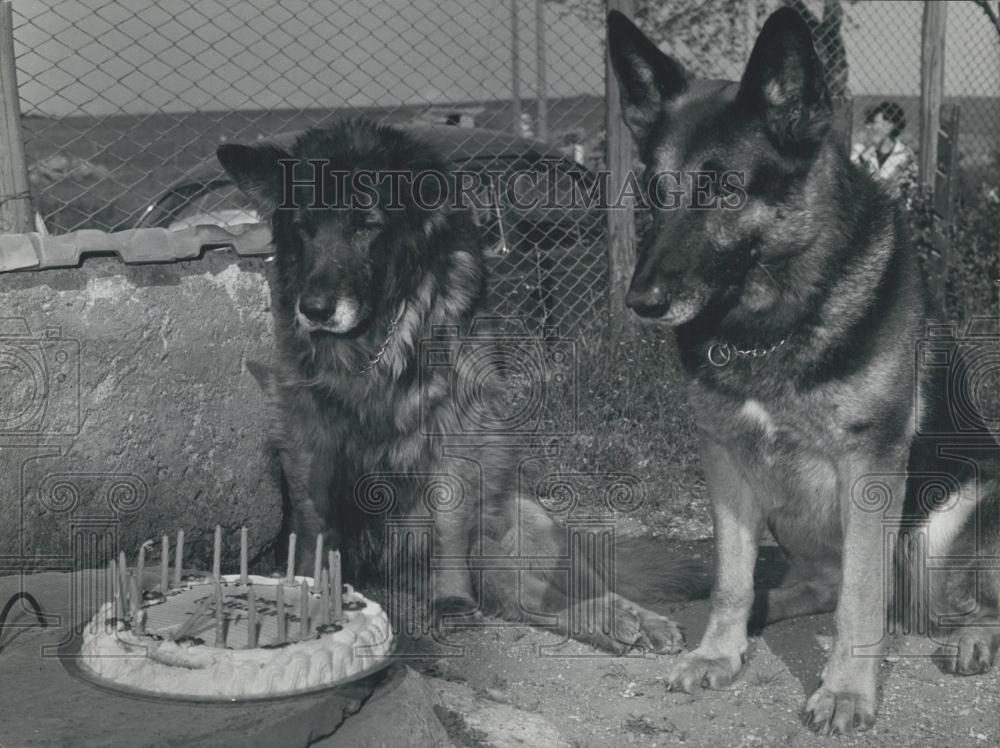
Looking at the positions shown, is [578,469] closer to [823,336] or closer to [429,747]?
[823,336]

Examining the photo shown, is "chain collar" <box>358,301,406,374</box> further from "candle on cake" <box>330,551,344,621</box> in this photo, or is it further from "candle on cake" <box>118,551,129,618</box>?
"candle on cake" <box>118,551,129,618</box>

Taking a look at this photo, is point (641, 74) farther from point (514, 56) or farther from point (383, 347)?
point (514, 56)

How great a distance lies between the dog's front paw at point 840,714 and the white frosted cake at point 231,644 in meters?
1.39

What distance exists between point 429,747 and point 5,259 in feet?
8.33

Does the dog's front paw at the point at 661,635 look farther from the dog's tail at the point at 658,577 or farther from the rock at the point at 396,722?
the rock at the point at 396,722

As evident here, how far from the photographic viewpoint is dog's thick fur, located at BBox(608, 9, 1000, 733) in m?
3.40

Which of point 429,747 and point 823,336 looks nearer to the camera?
point 429,747

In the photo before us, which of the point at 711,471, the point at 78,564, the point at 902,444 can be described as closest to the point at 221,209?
the point at 78,564

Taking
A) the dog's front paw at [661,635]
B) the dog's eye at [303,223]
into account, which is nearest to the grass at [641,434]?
the dog's front paw at [661,635]

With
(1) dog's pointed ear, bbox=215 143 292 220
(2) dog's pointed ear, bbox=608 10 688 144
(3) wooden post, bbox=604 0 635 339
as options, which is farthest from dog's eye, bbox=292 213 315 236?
(3) wooden post, bbox=604 0 635 339

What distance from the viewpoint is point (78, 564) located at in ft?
14.3

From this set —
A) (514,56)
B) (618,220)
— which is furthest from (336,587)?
(514,56)

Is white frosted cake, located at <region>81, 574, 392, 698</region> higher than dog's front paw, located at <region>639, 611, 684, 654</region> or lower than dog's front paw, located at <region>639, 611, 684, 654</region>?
higher

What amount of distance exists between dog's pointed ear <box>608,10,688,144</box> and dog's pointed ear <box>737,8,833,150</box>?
0.33 metres
